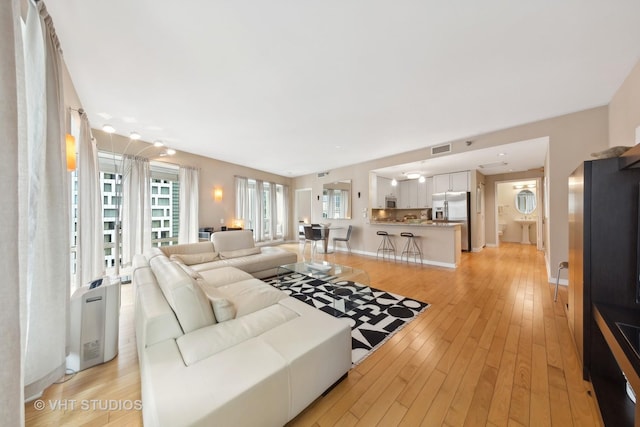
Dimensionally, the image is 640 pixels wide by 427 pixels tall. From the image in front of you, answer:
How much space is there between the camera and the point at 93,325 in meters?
1.77

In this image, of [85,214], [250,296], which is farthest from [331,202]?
[85,214]

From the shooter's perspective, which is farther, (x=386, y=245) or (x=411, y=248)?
(x=386, y=245)

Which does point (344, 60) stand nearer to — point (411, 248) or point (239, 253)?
point (239, 253)

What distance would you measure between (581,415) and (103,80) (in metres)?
5.20

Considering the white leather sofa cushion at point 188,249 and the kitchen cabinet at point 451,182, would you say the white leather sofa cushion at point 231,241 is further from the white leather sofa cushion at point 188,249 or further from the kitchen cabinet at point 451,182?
the kitchen cabinet at point 451,182

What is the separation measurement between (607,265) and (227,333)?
2.56 meters

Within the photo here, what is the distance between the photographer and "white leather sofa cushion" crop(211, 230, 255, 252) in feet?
13.0

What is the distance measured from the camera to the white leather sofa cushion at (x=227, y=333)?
123 centimetres

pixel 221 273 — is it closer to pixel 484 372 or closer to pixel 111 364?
pixel 111 364

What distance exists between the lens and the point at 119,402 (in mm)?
1426

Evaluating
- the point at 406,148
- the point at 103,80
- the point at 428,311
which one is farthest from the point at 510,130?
the point at 103,80

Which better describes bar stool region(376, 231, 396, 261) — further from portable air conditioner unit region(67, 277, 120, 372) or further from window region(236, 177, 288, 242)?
portable air conditioner unit region(67, 277, 120, 372)

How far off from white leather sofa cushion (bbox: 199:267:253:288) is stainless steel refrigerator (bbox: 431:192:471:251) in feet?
20.3

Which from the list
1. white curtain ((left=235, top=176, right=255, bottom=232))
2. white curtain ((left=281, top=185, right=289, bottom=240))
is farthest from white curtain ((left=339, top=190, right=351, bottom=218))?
white curtain ((left=235, top=176, right=255, bottom=232))
